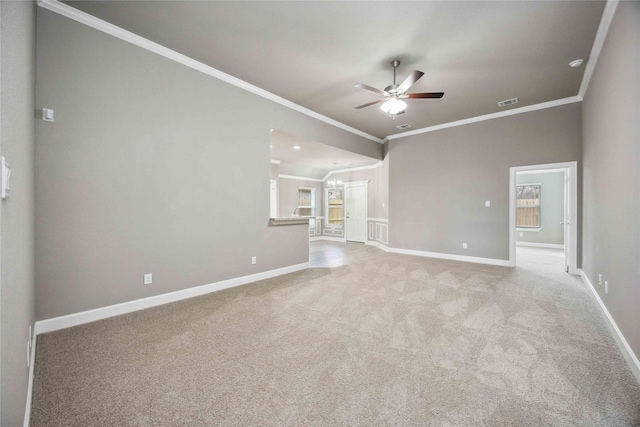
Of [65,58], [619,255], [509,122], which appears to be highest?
[509,122]

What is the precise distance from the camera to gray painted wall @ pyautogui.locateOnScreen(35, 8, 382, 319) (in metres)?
2.58

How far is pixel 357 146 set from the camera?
269 inches

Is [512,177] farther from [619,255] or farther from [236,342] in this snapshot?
[236,342]

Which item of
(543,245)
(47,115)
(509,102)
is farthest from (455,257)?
(47,115)

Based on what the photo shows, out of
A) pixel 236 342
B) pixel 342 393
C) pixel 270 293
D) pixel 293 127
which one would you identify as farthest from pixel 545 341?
pixel 293 127

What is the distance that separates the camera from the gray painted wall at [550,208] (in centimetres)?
780

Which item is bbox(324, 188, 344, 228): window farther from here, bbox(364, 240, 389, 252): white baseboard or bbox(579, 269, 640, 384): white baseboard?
bbox(579, 269, 640, 384): white baseboard

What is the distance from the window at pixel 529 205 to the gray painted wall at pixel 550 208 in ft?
0.31

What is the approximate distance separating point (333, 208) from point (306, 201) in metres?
1.15

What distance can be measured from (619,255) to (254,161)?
4.49m

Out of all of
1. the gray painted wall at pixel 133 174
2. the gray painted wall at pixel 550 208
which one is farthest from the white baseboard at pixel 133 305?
the gray painted wall at pixel 550 208

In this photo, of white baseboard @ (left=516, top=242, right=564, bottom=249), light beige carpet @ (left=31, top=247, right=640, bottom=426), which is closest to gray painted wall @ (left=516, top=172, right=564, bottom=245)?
white baseboard @ (left=516, top=242, right=564, bottom=249)

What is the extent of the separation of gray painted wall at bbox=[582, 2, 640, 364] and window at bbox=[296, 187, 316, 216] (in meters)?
8.26

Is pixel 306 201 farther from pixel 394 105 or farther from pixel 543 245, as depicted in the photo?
pixel 543 245
